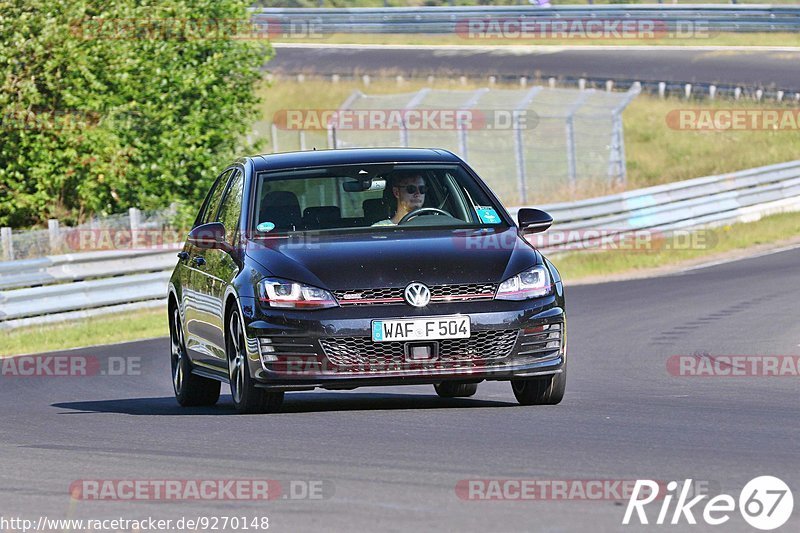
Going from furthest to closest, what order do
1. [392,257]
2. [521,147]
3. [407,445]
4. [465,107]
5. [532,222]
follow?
[521,147] < [465,107] < [532,222] < [392,257] < [407,445]

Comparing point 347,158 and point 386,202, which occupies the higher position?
point 347,158

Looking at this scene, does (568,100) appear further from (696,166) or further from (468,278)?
(468,278)

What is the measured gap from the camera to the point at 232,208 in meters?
10.8

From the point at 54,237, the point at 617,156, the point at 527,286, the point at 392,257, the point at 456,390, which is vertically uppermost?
the point at 392,257

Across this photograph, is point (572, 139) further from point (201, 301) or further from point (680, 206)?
point (201, 301)

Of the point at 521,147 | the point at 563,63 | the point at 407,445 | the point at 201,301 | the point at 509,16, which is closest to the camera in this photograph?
the point at 407,445

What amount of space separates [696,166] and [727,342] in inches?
931

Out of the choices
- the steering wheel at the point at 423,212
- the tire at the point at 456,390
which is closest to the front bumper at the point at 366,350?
the steering wheel at the point at 423,212

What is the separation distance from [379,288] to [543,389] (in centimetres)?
133

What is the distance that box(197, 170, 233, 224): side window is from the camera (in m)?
11.5

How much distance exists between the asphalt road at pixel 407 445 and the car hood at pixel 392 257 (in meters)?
0.78

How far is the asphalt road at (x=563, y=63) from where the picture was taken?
4603 centimetres

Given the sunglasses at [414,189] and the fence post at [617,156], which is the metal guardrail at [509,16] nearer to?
the fence post at [617,156]

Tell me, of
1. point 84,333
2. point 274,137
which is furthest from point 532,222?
point 274,137
